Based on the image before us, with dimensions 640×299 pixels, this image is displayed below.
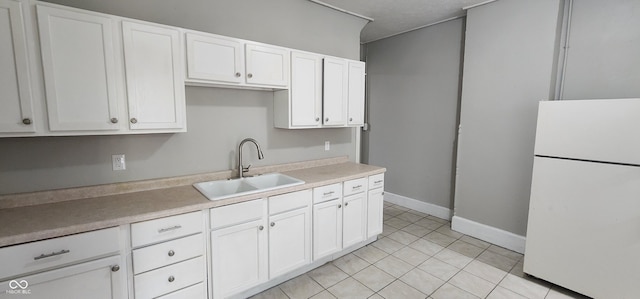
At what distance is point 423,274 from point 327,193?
1.19 meters

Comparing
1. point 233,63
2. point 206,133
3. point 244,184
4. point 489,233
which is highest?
point 233,63

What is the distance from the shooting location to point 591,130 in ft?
6.47

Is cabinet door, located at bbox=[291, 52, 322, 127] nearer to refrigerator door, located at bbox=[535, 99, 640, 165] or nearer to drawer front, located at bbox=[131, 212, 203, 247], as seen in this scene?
drawer front, located at bbox=[131, 212, 203, 247]

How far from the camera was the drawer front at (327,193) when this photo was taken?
2.36 metres

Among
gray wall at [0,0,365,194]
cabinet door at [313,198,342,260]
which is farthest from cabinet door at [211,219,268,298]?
gray wall at [0,0,365,194]

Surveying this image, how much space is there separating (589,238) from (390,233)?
5.94 feet

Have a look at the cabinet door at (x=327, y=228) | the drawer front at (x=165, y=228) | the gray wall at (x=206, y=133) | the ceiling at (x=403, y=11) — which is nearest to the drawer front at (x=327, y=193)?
the cabinet door at (x=327, y=228)

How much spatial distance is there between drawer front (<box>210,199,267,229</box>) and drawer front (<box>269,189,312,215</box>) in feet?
0.23

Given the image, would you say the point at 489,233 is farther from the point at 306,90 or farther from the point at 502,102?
the point at 306,90

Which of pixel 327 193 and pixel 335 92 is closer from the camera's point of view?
pixel 327 193

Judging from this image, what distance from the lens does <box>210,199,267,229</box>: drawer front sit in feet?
5.97

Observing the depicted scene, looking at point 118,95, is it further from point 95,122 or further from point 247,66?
point 247,66

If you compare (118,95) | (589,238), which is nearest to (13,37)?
(118,95)

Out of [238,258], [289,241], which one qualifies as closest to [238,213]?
[238,258]
